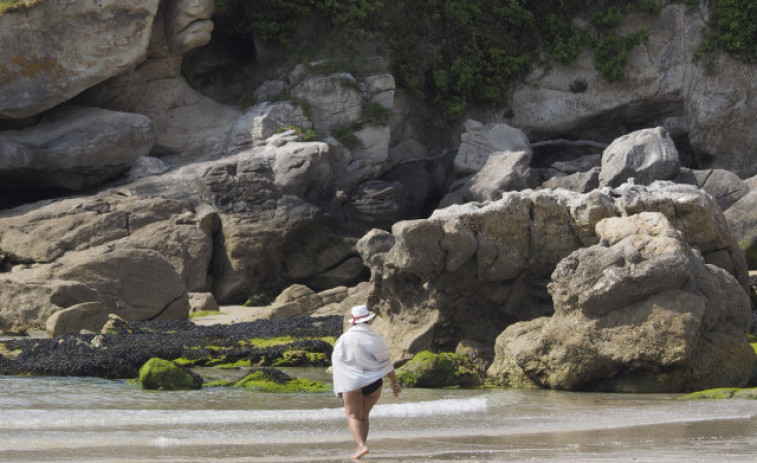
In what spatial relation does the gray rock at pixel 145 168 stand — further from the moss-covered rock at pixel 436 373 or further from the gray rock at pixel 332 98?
the moss-covered rock at pixel 436 373

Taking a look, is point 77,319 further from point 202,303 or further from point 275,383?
point 275,383

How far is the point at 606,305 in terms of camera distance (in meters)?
12.3

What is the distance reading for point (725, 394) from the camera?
11.8 metres

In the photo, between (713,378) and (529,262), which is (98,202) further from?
(713,378)

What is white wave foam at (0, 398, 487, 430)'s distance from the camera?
33.7 ft

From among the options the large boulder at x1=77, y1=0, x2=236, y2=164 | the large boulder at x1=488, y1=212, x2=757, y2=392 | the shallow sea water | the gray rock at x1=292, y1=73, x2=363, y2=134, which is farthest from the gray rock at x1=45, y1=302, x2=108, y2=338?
the gray rock at x1=292, y1=73, x2=363, y2=134

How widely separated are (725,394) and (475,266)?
3977 millimetres

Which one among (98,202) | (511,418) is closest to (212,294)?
(98,202)

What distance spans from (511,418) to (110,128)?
18.1 metres

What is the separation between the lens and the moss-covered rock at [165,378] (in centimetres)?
1305

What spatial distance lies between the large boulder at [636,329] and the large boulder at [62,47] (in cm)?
1682

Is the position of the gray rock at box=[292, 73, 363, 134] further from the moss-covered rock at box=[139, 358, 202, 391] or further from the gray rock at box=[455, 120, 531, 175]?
the moss-covered rock at box=[139, 358, 202, 391]

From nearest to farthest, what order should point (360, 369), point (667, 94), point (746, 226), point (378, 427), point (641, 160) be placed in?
point (360, 369) < point (378, 427) < point (746, 226) < point (641, 160) < point (667, 94)

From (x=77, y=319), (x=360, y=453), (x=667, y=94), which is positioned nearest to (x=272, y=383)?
(x=360, y=453)
